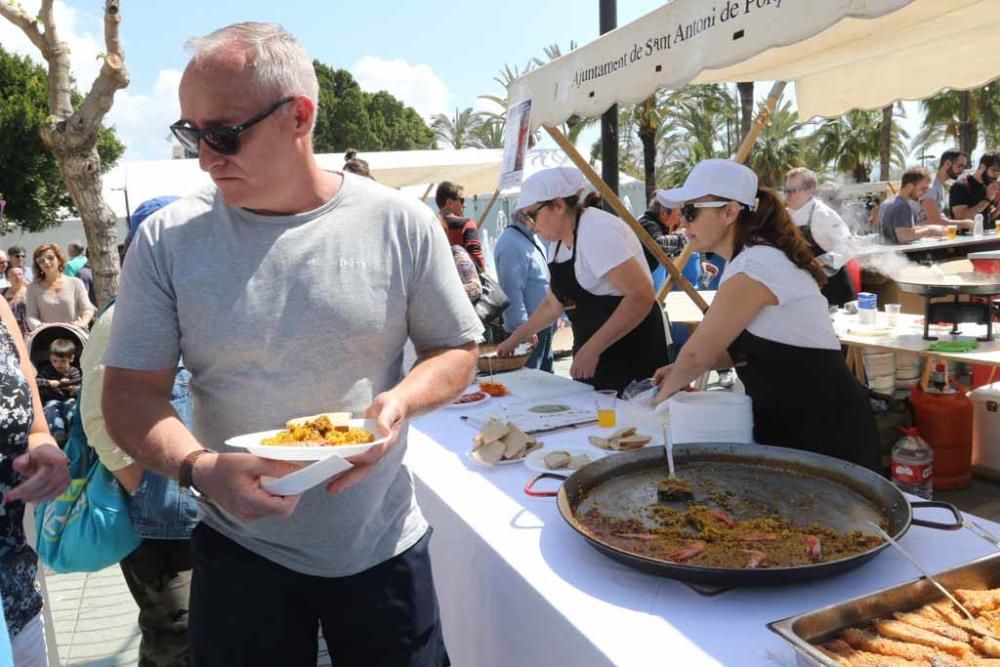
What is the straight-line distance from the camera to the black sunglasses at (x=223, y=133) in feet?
4.24

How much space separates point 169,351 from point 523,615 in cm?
87

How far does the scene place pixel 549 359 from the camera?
5617 millimetres

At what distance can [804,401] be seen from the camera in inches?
87.3

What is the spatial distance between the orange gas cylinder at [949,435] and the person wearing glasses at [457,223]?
3.25 metres

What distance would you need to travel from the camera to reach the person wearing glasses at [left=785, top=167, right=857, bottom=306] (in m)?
6.04

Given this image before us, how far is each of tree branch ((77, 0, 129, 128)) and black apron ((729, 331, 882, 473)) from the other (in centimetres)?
467

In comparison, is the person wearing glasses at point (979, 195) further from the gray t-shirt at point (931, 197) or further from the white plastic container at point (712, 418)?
the white plastic container at point (712, 418)

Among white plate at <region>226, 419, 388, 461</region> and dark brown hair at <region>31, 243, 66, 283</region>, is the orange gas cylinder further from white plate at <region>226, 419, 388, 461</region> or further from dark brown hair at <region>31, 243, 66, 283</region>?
dark brown hair at <region>31, 243, 66, 283</region>

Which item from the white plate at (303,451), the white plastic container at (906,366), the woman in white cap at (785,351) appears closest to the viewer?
the white plate at (303,451)

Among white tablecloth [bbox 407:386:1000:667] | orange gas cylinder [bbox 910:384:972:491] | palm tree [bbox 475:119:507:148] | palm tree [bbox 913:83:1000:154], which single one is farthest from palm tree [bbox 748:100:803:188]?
white tablecloth [bbox 407:386:1000:667]

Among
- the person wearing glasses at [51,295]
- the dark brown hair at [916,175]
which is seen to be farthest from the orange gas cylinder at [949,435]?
the person wearing glasses at [51,295]

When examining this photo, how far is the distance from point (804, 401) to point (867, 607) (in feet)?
3.80

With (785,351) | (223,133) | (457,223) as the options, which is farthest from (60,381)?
(457,223)

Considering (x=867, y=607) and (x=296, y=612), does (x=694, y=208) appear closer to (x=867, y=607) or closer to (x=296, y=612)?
(x=867, y=607)
